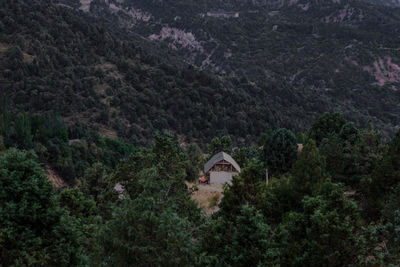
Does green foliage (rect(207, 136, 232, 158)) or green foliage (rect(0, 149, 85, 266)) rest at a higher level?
green foliage (rect(0, 149, 85, 266))

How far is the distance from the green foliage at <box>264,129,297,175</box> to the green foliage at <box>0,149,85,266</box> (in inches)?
1033

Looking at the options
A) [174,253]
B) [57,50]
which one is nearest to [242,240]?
[174,253]

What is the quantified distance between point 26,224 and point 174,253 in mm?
3740

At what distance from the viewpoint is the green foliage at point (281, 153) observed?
109ft

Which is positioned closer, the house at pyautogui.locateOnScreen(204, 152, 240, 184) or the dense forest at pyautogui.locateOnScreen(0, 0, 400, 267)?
the dense forest at pyautogui.locateOnScreen(0, 0, 400, 267)

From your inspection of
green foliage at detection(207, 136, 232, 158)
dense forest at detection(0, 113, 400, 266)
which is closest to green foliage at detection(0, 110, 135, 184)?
green foliage at detection(207, 136, 232, 158)

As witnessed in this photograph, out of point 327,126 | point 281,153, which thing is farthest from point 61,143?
point 327,126

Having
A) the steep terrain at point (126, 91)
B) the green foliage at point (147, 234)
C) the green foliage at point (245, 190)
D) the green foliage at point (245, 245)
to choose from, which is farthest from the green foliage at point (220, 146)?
the green foliage at point (147, 234)

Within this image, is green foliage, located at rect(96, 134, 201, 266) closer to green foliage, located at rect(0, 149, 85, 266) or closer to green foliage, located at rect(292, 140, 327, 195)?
green foliage, located at rect(0, 149, 85, 266)

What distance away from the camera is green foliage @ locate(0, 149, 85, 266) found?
26.7 feet

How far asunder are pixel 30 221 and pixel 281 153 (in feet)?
90.1

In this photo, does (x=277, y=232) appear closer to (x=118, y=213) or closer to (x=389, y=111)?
(x=118, y=213)

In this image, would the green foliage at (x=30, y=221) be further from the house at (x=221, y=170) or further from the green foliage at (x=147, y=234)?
the house at (x=221, y=170)

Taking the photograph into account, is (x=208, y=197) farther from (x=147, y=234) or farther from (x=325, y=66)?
(x=325, y=66)
